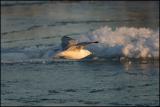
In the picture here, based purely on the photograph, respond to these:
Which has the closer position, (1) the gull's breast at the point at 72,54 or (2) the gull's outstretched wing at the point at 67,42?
(2) the gull's outstretched wing at the point at 67,42

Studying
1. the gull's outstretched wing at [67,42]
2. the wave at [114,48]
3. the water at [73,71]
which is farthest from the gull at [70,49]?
the wave at [114,48]

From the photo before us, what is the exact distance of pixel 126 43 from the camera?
18.8 m

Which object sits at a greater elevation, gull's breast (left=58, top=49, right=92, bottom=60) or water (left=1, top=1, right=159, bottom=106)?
gull's breast (left=58, top=49, right=92, bottom=60)

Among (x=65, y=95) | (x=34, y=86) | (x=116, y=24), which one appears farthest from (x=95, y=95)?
(x=116, y=24)

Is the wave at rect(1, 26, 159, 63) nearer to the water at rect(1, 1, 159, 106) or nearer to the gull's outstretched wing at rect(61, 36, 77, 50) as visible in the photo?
the water at rect(1, 1, 159, 106)

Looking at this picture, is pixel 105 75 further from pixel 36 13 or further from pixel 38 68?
pixel 36 13

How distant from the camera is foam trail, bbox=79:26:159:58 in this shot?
17.5 metres

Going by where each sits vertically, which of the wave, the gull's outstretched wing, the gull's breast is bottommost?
the wave

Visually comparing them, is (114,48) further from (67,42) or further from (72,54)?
(67,42)

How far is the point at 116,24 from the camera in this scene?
2542 cm

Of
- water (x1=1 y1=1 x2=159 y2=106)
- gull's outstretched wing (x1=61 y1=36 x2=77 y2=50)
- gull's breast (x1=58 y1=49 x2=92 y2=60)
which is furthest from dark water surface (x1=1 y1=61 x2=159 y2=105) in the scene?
gull's outstretched wing (x1=61 y1=36 x2=77 y2=50)

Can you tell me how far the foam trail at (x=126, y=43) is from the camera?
57.4 feet

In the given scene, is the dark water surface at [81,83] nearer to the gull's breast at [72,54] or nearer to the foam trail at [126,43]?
the gull's breast at [72,54]

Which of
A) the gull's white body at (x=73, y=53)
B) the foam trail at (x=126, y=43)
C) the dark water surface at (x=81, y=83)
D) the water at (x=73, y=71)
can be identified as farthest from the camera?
the foam trail at (x=126, y=43)
